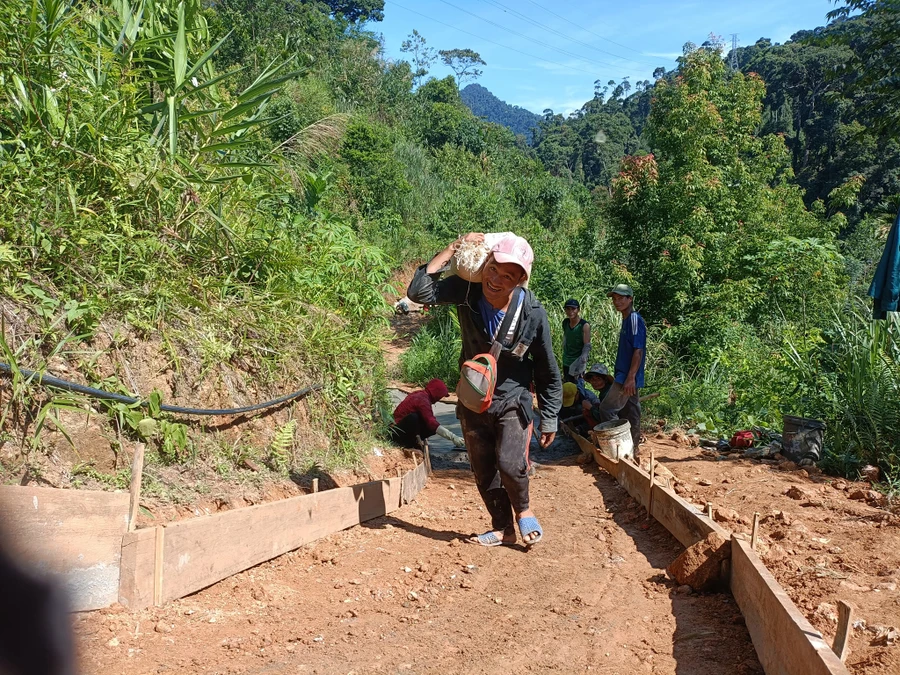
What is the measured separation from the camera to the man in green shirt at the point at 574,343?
9.01 metres

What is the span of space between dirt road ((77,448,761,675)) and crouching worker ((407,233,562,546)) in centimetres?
44

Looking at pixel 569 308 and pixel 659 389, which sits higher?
pixel 569 308

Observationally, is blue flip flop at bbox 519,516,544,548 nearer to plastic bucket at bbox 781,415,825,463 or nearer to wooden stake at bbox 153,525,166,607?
wooden stake at bbox 153,525,166,607

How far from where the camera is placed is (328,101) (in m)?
27.9

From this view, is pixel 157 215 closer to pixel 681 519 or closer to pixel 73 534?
pixel 73 534

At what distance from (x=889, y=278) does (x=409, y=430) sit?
4290 mm

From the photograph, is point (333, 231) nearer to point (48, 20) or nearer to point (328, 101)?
point (48, 20)

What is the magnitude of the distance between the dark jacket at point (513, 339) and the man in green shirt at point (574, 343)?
13.8ft

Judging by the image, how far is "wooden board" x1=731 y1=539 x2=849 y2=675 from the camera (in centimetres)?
237

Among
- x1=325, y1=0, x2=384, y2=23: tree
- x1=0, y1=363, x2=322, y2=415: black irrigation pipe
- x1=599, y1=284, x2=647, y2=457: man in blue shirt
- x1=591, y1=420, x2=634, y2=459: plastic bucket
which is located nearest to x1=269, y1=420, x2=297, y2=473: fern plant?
x1=0, y1=363, x2=322, y2=415: black irrigation pipe

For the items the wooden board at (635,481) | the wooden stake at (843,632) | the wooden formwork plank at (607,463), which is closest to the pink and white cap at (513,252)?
the wooden board at (635,481)

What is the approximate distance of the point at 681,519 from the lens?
472 cm

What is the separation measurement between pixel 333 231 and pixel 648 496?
11.5 ft

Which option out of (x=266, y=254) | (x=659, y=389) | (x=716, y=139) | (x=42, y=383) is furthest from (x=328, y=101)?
(x=42, y=383)
